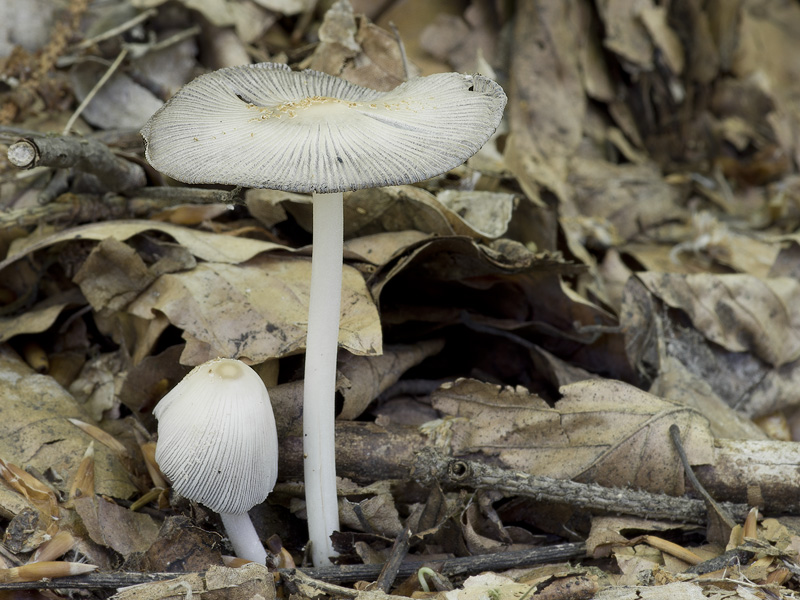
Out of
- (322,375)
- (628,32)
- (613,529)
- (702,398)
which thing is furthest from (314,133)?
(628,32)

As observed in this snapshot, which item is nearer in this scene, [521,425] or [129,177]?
[521,425]

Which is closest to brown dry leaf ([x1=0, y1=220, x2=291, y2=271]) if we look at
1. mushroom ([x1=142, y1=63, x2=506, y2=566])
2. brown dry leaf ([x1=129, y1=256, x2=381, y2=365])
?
brown dry leaf ([x1=129, y1=256, x2=381, y2=365])

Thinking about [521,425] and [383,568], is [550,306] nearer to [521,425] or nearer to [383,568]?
[521,425]

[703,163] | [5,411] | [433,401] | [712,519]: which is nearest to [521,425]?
[433,401]

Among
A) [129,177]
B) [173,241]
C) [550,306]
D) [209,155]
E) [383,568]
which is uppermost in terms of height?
[209,155]

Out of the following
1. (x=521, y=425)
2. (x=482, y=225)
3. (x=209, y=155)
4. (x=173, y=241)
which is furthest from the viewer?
(x=482, y=225)

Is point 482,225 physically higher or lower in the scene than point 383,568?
higher

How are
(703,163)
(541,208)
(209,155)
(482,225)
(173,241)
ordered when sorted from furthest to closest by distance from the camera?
(703,163) < (541,208) < (482,225) < (173,241) < (209,155)
